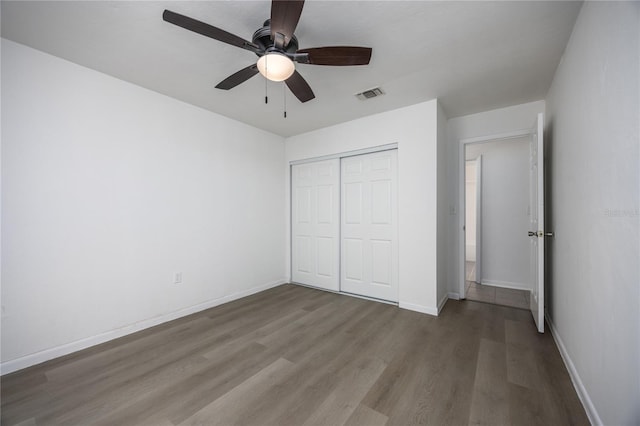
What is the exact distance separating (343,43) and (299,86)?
47cm

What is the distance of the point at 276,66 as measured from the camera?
5.61 ft

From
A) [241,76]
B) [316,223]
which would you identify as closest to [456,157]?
[316,223]

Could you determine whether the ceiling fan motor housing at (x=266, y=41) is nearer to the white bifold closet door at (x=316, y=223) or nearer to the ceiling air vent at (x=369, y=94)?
the ceiling air vent at (x=369, y=94)

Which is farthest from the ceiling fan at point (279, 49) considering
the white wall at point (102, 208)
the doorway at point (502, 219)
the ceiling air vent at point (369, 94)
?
the doorway at point (502, 219)

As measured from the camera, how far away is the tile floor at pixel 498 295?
3.37 m

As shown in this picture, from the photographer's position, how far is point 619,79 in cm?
121

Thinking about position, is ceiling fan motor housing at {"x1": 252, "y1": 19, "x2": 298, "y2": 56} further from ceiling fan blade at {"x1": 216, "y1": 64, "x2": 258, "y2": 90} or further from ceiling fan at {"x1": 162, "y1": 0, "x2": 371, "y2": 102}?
ceiling fan blade at {"x1": 216, "y1": 64, "x2": 258, "y2": 90}

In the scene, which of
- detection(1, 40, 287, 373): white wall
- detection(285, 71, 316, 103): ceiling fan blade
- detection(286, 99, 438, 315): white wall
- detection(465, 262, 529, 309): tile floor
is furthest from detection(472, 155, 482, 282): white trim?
detection(1, 40, 287, 373): white wall

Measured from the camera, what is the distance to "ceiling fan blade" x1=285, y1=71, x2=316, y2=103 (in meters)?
1.96

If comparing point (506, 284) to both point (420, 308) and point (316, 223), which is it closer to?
point (420, 308)

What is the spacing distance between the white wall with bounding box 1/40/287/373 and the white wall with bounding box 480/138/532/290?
160 inches

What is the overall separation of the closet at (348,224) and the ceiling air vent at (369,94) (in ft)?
2.72

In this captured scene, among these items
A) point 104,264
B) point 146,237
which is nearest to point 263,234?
point 146,237

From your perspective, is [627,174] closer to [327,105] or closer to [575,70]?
[575,70]
